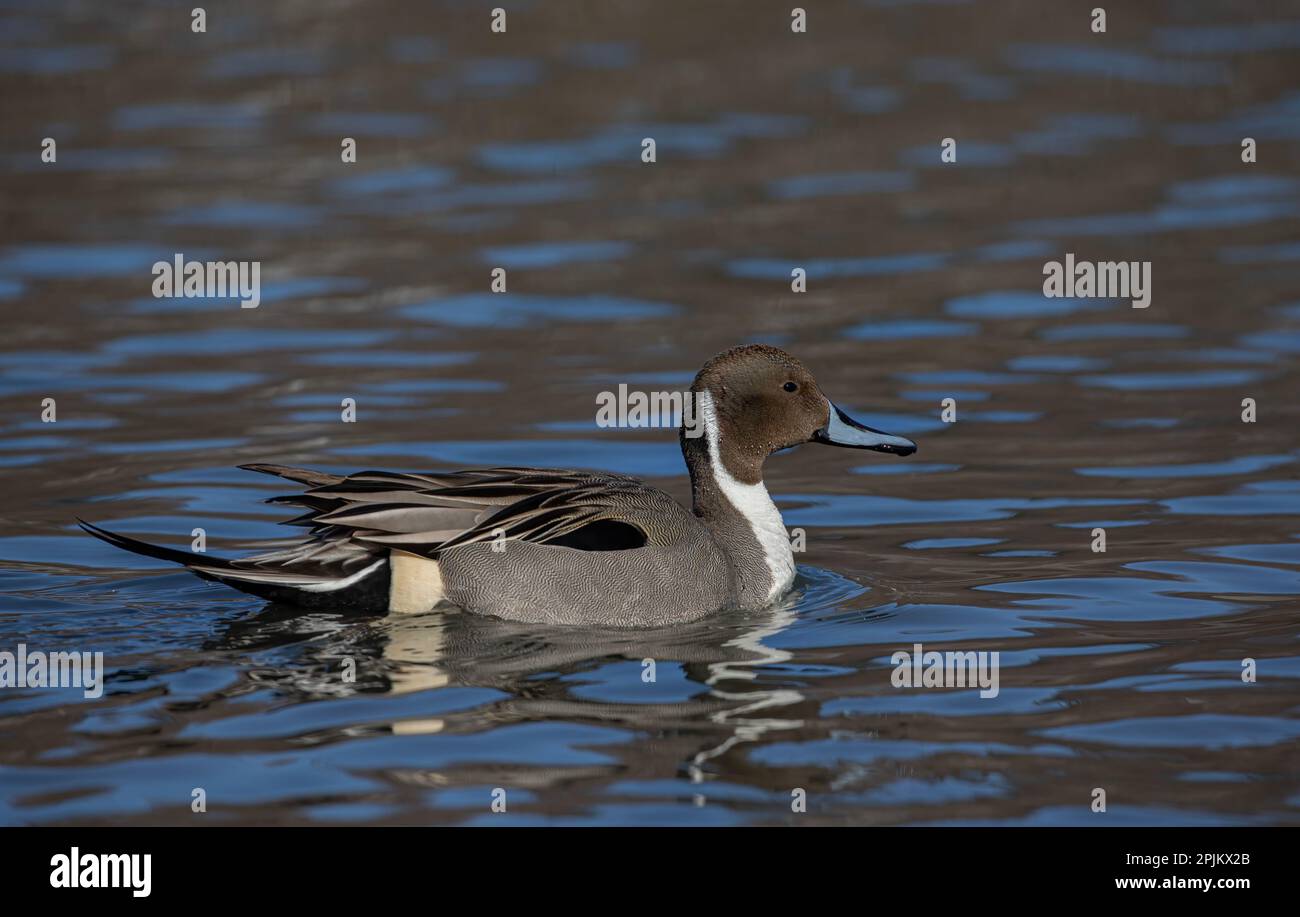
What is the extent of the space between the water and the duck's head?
0.59 m

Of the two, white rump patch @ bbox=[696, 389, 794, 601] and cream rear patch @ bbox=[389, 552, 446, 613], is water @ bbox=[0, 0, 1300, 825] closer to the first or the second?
cream rear patch @ bbox=[389, 552, 446, 613]

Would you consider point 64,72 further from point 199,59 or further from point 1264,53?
point 1264,53

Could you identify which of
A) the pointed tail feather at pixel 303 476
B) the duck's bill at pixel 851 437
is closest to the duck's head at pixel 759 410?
the duck's bill at pixel 851 437

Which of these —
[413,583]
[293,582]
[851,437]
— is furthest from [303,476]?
[851,437]

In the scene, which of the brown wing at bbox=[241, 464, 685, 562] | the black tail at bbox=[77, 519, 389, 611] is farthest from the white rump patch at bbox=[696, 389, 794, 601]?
the black tail at bbox=[77, 519, 389, 611]

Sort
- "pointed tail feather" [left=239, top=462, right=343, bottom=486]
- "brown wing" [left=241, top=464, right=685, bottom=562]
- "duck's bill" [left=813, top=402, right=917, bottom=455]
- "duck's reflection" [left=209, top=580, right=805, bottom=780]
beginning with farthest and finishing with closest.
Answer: "duck's bill" [left=813, top=402, right=917, bottom=455] → "pointed tail feather" [left=239, top=462, right=343, bottom=486] → "brown wing" [left=241, top=464, right=685, bottom=562] → "duck's reflection" [left=209, top=580, right=805, bottom=780]

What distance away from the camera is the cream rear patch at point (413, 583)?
720 centimetres

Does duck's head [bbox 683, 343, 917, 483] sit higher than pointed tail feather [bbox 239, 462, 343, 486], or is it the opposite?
duck's head [bbox 683, 343, 917, 483]

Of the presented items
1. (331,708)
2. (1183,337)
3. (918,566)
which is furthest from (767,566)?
(1183,337)

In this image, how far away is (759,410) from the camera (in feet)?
25.8

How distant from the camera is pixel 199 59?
18016 mm

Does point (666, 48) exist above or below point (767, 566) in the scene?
above

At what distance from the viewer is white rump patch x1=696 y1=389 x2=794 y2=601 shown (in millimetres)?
7770
